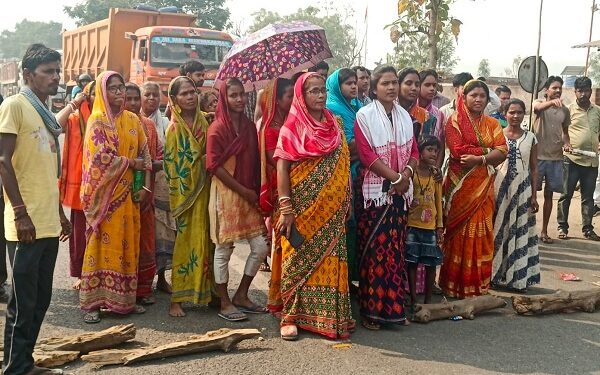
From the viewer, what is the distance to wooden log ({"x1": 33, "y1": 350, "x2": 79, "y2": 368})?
3.92 meters

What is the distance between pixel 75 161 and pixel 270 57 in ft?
5.87

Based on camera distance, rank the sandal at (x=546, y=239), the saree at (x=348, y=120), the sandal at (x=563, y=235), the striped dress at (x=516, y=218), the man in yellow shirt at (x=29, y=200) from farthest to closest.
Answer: the sandal at (x=563, y=235) < the sandal at (x=546, y=239) < the striped dress at (x=516, y=218) < the saree at (x=348, y=120) < the man in yellow shirt at (x=29, y=200)

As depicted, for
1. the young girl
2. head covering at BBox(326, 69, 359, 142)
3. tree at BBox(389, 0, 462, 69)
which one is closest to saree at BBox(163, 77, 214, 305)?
head covering at BBox(326, 69, 359, 142)

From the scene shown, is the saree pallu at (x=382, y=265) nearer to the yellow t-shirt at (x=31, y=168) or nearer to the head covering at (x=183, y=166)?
the head covering at (x=183, y=166)

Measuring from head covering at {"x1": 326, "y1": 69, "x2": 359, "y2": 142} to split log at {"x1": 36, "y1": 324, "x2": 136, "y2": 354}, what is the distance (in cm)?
220

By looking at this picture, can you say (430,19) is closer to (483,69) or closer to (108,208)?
(108,208)

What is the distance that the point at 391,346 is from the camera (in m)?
4.53

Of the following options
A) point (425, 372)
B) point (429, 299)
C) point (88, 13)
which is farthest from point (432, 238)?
point (88, 13)

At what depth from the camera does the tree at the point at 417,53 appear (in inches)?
833

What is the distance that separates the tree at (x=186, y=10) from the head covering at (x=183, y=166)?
34432 millimetres

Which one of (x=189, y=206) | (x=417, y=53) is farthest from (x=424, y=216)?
(x=417, y=53)

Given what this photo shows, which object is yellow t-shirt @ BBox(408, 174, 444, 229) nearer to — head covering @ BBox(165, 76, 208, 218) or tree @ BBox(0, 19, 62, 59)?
head covering @ BBox(165, 76, 208, 218)

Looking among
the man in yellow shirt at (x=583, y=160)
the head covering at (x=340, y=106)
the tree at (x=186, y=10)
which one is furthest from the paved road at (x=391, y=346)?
the tree at (x=186, y=10)

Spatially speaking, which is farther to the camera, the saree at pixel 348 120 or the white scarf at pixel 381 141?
the saree at pixel 348 120
